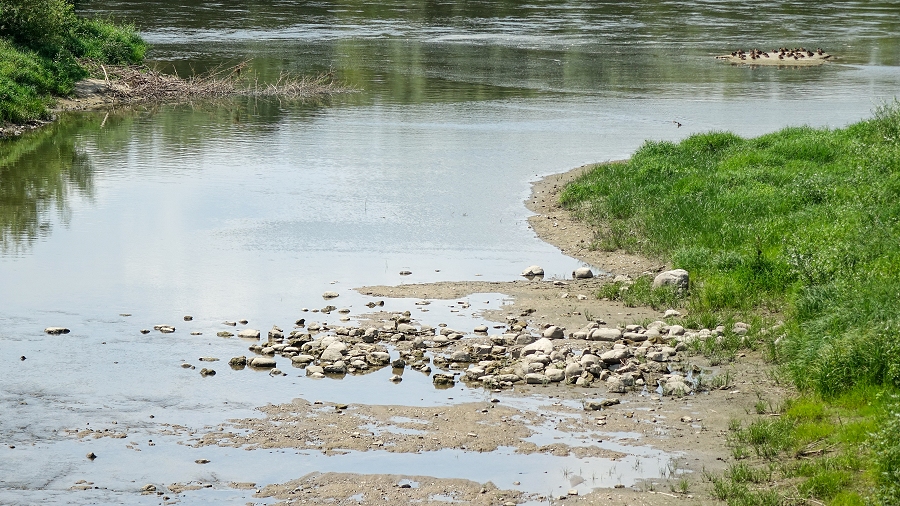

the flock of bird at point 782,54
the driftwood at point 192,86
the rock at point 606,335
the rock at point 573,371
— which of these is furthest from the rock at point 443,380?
the flock of bird at point 782,54

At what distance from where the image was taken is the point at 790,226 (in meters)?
17.9

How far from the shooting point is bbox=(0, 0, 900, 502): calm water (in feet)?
44.4

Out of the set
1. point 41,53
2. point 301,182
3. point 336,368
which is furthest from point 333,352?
point 41,53

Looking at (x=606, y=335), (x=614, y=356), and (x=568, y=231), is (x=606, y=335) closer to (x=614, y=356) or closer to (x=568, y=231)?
(x=614, y=356)

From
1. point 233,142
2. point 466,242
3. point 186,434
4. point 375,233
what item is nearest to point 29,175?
point 233,142

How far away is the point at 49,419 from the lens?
1212 centimetres

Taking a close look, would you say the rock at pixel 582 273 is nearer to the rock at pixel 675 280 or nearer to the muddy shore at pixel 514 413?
the rock at pixel 675 280

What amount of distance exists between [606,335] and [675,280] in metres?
2.33

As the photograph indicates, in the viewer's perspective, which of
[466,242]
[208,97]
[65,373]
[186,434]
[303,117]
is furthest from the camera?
[208,97]

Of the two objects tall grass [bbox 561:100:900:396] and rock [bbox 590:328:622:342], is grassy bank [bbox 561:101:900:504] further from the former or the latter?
rock [bbox 590:328:622:342]

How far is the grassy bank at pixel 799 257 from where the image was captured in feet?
34.0

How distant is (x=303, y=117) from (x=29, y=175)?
32.8 ft

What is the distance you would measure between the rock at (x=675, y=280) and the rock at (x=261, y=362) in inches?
226

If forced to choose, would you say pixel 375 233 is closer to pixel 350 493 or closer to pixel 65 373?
pixel 65 373
